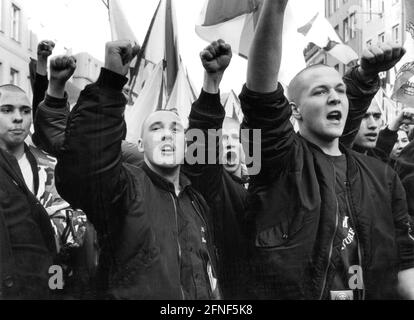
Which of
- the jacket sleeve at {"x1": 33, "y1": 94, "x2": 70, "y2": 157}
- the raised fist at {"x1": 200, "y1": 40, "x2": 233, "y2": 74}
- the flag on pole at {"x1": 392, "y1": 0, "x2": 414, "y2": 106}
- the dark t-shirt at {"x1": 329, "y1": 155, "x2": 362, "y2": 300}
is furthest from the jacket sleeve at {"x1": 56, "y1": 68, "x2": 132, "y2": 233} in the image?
the flag on pole at {"x1": 392, "y1": 0, "x2": 414, "y2": 106}

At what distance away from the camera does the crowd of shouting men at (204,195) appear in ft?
8.91

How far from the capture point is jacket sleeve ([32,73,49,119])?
112 inches

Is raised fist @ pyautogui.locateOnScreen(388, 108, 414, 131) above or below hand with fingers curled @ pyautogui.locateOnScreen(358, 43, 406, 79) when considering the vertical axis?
below

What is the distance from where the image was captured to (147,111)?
2.95m

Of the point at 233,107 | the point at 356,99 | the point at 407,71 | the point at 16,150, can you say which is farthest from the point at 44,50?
the point at 407,71

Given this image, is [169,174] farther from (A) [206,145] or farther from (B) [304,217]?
(B) [304,217]

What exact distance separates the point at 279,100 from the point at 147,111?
20.1 inches

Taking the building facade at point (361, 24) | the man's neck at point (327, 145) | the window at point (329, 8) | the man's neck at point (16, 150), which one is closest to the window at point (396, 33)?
the building facade at point (361, 24)

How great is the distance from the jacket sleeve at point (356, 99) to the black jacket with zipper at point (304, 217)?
0.51 ft

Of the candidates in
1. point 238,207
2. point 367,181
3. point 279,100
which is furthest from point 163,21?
point 367,181

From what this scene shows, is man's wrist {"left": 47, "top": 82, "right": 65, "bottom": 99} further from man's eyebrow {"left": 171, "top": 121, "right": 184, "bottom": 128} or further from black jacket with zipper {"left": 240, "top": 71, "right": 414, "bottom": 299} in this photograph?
black jacket with zipper {"left": 240, "top": 71, "right": 414, "bottom": 299}

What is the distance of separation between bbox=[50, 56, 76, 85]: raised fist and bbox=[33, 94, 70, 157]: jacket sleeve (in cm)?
7

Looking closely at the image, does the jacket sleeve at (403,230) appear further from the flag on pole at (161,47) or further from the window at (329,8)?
the flag on pole at (161,47)

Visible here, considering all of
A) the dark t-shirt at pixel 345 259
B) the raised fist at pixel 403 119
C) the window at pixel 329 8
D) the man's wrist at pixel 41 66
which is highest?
the window at pixel 329 8
